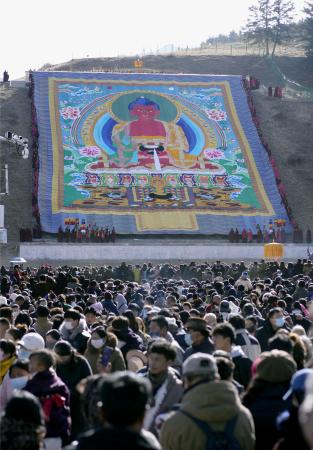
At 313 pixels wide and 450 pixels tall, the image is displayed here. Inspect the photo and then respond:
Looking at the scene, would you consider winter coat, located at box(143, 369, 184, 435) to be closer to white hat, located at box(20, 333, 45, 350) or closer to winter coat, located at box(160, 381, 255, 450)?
winter coat, located at box(160, 381, 255, 450)

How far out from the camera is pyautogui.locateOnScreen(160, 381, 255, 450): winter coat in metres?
5.52

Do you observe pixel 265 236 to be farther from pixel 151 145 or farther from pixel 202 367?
pixel 202 367

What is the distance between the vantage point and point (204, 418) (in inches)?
219

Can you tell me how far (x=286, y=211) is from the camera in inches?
1754

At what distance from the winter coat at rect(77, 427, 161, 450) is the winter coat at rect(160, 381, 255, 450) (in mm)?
1091

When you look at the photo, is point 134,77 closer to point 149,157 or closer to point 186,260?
point 149,157

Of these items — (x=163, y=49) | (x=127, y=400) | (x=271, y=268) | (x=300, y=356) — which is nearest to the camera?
(x=127, y=400)

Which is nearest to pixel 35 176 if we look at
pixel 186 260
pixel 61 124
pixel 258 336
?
pixel 61 124

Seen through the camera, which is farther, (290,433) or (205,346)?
(205,346)

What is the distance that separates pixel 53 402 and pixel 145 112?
42843 millimetres

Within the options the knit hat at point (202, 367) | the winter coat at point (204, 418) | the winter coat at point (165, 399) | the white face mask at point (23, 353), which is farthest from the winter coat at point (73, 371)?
the winter coat at point (204, 418)

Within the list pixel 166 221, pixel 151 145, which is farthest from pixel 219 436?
pixel 151 145

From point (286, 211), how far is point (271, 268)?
16.9m

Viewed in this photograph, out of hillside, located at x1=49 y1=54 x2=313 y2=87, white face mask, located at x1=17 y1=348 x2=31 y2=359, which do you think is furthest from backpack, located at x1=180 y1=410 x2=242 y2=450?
hillside, located at x1=49 y1=54 x2=313 y2=87
